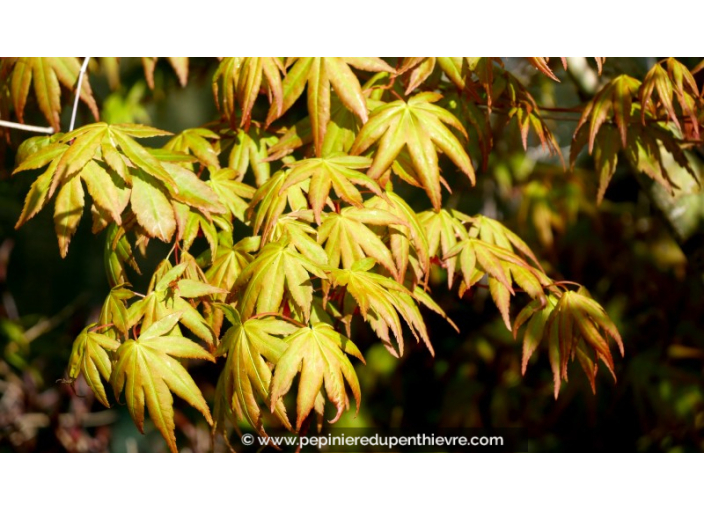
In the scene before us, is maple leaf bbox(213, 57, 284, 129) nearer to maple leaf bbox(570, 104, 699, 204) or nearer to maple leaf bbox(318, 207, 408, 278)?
maple leaf bbox(318, 207, 408, 278)

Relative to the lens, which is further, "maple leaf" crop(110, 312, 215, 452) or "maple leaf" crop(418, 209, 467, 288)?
"maple leaf" crop(418, 209, 467, 288)

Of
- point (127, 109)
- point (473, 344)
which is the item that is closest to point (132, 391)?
point (127, 109)

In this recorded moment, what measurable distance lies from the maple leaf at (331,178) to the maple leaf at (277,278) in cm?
7

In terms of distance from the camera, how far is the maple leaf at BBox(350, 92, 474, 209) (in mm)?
990

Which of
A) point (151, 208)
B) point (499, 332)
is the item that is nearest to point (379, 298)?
point (151, 208)

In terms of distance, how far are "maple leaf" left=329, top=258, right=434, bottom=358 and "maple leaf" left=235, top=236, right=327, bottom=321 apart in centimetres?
4

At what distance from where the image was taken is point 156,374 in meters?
0.88

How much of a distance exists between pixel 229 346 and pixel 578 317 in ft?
1.72

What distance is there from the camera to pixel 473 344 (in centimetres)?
220

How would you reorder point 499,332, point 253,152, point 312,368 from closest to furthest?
point 312,368, point 253,152, point 499,332

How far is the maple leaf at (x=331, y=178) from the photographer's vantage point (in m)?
0.92

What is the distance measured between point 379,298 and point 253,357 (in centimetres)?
18

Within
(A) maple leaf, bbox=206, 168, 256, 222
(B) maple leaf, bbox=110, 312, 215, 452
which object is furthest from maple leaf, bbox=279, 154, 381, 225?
(B) maple leaf, bbox=110, 312, 215, 452

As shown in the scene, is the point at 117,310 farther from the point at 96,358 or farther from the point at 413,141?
the point at 413,141
